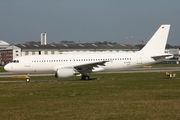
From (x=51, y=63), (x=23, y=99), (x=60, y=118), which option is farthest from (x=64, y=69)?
(x=60, y=118)

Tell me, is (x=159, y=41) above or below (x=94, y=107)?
above

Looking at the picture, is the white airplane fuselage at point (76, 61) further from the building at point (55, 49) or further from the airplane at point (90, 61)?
the building at point (55, 49)

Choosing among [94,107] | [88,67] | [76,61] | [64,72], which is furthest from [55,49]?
[94,107]

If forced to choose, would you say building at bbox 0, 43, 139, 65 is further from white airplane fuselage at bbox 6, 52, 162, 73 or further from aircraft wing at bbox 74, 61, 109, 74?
aircraft wing at bbox 74, 61, 109, 74

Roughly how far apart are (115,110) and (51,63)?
27433mm

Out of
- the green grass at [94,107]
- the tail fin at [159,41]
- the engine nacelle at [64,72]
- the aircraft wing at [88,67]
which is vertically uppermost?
the tail fin at [159,41]

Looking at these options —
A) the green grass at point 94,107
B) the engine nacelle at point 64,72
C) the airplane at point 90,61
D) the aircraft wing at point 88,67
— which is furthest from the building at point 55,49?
the green grass at point 94,107

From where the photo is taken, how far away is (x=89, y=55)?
46.8 metres

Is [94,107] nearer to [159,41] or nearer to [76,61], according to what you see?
[76,61]

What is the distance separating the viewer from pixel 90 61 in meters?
46.2

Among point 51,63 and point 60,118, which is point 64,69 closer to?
point 51,63

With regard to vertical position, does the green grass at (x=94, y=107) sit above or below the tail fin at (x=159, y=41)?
below

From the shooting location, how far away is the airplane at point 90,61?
1783 inches

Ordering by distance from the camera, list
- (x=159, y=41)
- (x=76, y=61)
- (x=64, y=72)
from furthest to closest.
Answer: (x=159, y=41) < (x=76, y=61) < (x=64, y=72)
